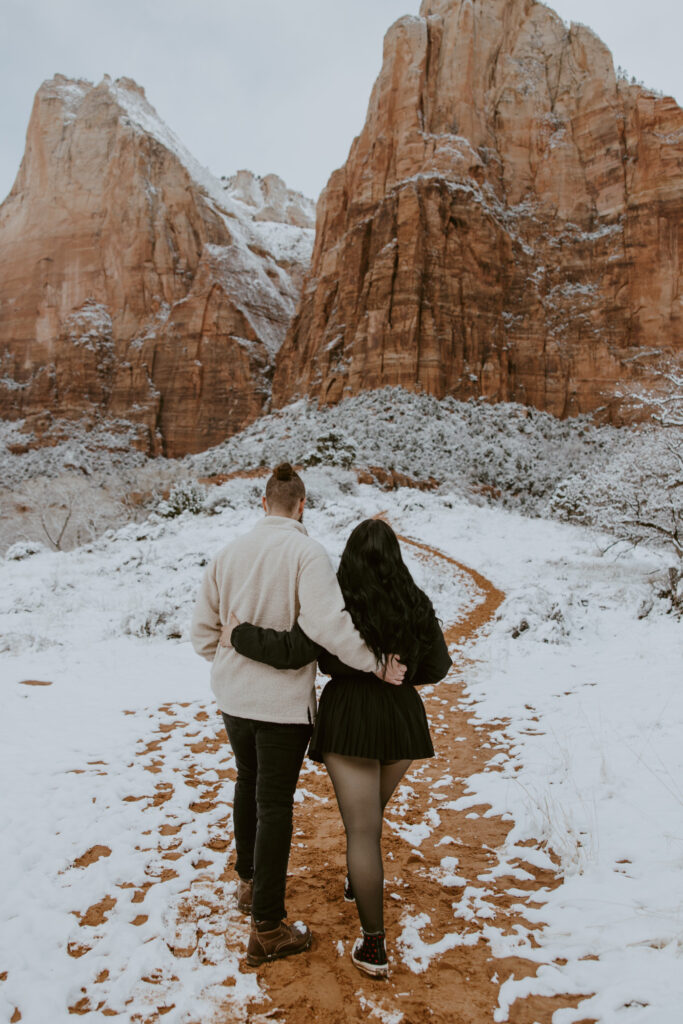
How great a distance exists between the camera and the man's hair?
8.71 feet

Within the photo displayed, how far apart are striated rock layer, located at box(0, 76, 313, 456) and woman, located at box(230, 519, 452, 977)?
50737mm

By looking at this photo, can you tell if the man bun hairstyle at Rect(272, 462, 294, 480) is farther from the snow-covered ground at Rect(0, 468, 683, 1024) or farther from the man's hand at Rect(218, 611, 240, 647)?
the snow-covered ground at Rect(0, 468, 683, 1024)

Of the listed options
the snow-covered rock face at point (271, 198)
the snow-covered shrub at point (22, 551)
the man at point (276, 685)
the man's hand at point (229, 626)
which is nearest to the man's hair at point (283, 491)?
the man at point (276, 685)

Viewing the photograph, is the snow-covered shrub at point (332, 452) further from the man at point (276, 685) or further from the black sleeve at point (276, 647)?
the black sleeve at point (276, 647)

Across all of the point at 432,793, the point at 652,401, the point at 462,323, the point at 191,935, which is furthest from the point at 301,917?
the point at 462,323

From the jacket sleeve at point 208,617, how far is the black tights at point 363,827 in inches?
30.0

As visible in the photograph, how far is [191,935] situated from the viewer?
2.64 meters

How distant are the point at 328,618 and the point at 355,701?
39 cm

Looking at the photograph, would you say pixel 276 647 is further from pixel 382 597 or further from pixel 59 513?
pixel 59 513

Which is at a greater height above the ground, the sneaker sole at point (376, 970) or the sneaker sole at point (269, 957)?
the sneaker sole at point (376, 970)

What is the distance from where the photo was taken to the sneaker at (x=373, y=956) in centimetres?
234

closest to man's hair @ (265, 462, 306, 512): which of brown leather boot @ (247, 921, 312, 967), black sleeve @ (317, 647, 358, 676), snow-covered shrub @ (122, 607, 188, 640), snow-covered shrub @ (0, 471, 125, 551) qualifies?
black sleeve @ (317, 647, 358, 676)

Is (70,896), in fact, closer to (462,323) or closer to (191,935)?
(191,935)

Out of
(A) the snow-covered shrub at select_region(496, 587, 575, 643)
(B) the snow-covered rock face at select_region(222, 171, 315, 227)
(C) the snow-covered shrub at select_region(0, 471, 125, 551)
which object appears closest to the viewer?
(A) the snow-covered shrub at select_region(496, 587, 575, 643)
